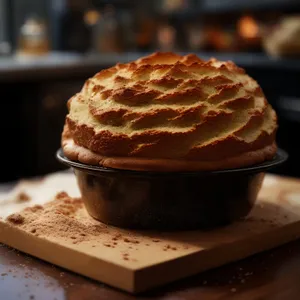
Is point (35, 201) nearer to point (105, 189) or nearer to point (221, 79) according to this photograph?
point (105, 189)

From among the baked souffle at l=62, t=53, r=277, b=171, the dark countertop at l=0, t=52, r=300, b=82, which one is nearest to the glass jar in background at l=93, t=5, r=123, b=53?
the dark countertop at l=0, t=52, r=300, b=82

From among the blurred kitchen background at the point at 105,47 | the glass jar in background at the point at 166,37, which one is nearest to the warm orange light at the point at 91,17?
the blurred kitchen background at the point at 105,47

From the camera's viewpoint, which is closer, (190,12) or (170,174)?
(170,174)

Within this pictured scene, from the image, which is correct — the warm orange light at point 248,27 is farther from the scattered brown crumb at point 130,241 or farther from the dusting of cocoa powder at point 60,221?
the scattered brown crumb at point 130,241

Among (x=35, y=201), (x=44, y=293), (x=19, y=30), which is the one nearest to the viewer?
(x=44, y=293)

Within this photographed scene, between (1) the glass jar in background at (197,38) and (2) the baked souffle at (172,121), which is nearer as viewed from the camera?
(2) the baked souffle at (172,121)

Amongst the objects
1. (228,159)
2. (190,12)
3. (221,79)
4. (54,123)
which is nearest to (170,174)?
(228,159)

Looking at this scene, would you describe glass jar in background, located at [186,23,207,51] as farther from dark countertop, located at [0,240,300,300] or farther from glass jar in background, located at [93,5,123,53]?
dark countertop, located at [0,240,300,300]
